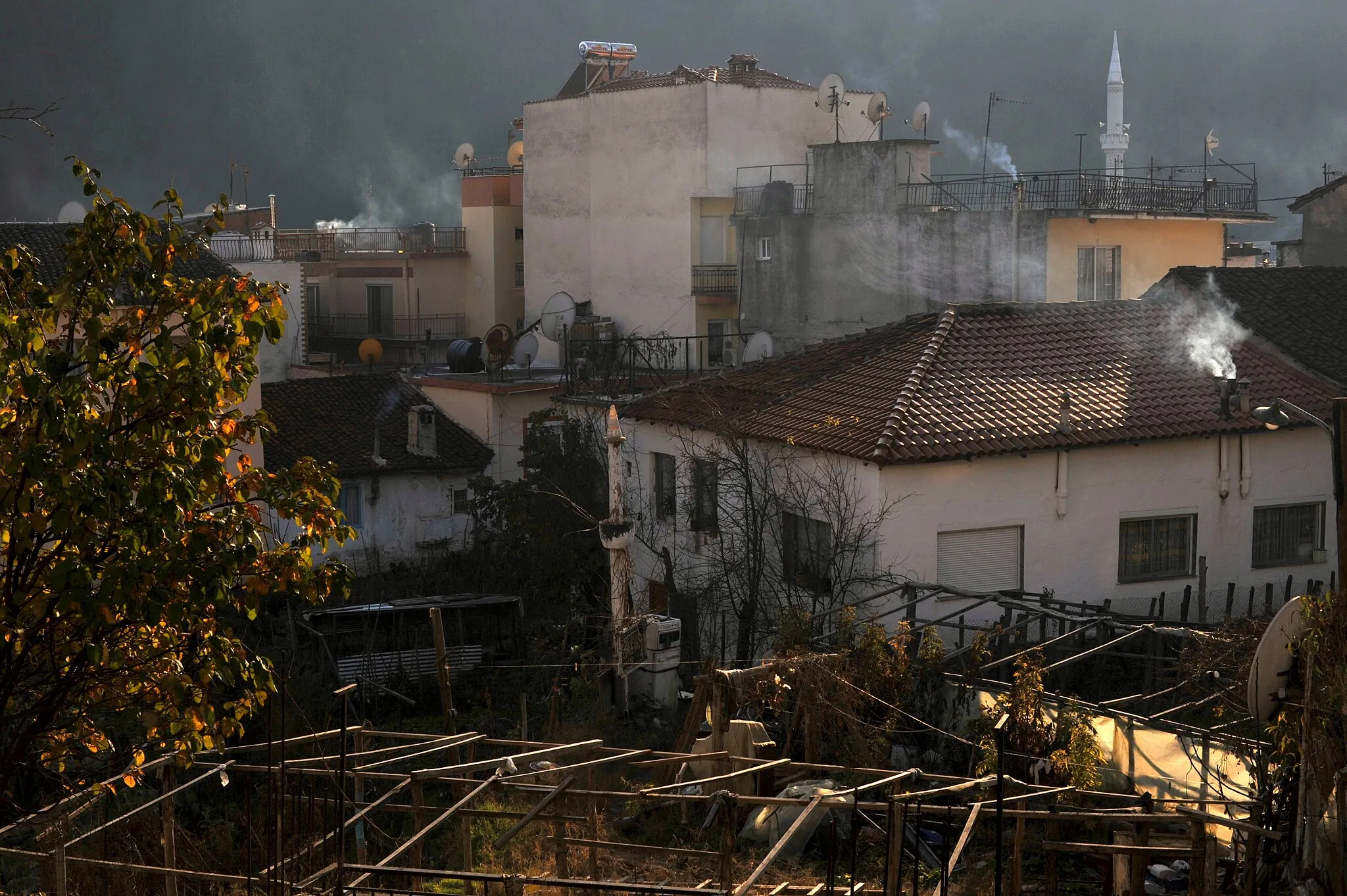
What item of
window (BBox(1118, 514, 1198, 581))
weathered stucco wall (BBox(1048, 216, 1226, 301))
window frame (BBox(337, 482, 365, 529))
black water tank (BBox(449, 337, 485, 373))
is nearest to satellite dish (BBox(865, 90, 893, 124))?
weathered stucco wall (BBox(1048, 216, 1226, 301))

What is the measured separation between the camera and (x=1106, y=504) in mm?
19594

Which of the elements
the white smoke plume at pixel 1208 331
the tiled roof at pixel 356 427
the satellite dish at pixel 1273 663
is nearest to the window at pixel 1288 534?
the white smoke plume at pixel 1208 331

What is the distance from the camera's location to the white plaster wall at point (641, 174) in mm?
40125

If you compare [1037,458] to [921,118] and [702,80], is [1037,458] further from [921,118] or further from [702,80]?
[702,80]

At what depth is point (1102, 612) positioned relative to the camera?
56.7 feet

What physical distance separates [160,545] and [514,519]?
64.6 ft

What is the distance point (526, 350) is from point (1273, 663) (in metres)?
28.3

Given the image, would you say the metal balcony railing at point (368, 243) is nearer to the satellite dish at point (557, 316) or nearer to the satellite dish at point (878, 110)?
the satellite dish at point (557, 316)

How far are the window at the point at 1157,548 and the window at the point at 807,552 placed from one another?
13.7 ft

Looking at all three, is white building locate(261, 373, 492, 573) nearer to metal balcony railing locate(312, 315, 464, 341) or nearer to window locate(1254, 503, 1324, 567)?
metal balcony railing locate(312, 315, 464, 341)

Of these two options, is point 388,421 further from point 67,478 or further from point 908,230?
point 67,478

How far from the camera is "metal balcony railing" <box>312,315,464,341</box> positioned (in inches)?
1897

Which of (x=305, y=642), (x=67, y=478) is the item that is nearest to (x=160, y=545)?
(x=67, y=478)

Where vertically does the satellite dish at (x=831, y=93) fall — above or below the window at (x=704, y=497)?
above
